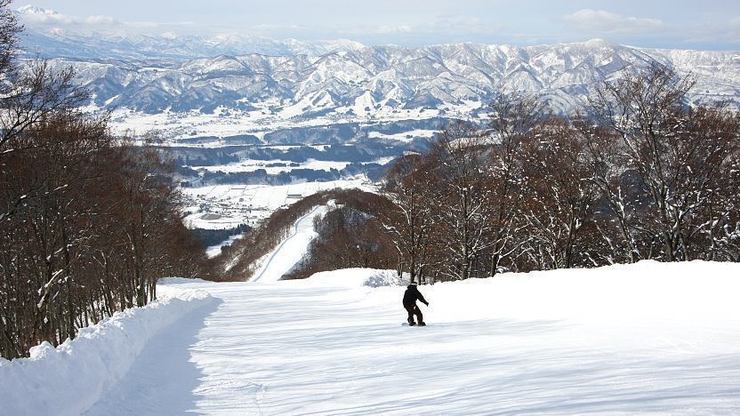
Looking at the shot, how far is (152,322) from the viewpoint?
1627 centimetres

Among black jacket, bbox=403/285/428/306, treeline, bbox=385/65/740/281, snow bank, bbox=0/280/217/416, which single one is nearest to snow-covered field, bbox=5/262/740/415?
snow bank, bbox=0/280/217/416

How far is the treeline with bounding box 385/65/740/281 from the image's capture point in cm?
2420

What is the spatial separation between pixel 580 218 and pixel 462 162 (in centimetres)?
705

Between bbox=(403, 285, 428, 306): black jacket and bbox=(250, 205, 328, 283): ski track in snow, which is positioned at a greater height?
bbox=(403, 285, 428, 306): black jacket

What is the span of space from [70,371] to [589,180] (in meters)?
24.5

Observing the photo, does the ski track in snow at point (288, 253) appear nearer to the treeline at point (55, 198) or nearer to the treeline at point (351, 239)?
the treeline at point (351, 239)

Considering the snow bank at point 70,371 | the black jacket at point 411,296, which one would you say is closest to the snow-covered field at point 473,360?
the snow bank at point 70,371

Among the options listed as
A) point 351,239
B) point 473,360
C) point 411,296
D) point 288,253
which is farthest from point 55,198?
point 288,253

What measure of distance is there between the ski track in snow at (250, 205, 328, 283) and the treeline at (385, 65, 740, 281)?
7174 cm

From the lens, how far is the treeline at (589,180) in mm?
24203

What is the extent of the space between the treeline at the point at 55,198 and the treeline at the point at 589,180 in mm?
15005

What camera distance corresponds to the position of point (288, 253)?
418ft

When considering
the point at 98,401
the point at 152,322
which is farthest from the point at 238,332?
the point at 98,401

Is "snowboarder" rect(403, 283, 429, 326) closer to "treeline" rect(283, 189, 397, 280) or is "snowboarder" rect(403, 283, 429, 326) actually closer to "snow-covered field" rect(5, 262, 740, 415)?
"snow-covered field" rect(5, 262, 740, 415)
